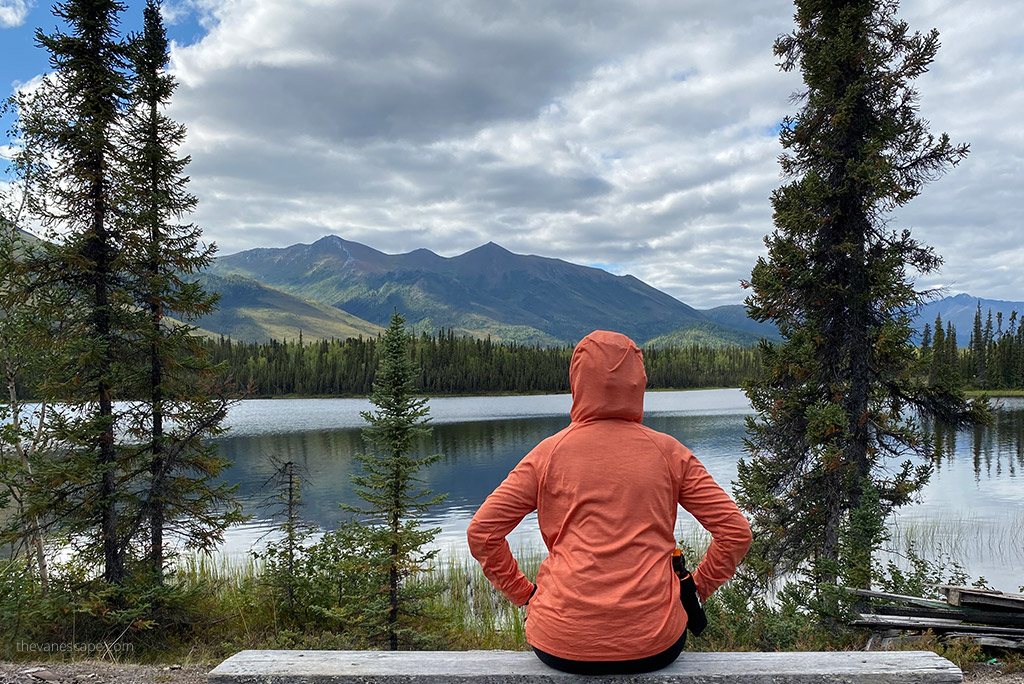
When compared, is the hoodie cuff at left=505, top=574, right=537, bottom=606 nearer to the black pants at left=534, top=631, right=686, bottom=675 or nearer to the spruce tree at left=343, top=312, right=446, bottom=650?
the black pants at left=534, top=631, right=686, bottom=675

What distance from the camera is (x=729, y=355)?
155 m

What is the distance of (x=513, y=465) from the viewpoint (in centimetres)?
3219

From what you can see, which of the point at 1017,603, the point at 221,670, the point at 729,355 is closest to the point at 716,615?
the point at 1017,603

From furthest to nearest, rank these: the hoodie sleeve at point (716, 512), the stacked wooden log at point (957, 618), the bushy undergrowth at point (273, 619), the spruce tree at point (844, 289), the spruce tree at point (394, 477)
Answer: the spruce tree at point (844, 289)
the spruce tree at point (394, 477)
the bushy undergrowth at point (273, 619)
the stacked wooden log at point (957, 618)
the hoodie sleeve at point (716, 512)

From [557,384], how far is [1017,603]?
11237 centimetres

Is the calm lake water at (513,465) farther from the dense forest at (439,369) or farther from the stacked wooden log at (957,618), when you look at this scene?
the dense forest at (439,369)

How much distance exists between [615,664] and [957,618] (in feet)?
20.7

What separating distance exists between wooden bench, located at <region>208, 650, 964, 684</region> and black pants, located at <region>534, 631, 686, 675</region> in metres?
0.07

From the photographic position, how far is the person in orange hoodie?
2.70 m

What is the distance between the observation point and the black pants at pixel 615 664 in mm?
2752

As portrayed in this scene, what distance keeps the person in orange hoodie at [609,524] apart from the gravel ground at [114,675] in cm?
468

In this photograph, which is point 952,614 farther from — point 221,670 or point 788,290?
point 221,670

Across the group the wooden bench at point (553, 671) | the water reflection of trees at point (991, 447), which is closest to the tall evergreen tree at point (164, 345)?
the wooden bench at point (553, 671)

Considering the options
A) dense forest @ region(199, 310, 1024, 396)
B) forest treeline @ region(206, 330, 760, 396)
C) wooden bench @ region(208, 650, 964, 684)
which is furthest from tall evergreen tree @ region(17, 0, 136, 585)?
forest treeline @ region(206, 330, 760, 396)
